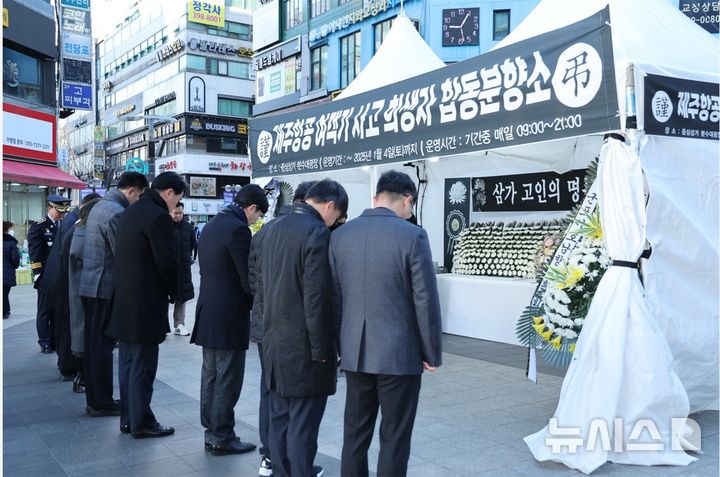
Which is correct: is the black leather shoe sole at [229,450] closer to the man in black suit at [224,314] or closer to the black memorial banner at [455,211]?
the man in black suit at [224,314]

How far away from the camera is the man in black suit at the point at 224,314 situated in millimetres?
4141

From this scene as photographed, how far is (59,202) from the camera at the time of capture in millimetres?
8883

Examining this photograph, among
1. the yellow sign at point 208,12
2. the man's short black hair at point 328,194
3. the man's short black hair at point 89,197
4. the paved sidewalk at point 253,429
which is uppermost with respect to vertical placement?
the yellow sign at point 208,12

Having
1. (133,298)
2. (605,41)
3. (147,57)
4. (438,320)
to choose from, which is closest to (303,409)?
(438,320)

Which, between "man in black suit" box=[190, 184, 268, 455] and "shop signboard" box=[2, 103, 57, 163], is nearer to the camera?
"man in black suit" box=[190, 184, 268, 455]

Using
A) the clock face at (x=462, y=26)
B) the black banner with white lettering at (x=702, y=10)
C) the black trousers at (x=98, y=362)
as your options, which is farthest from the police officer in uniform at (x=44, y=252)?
the black banner with white lettering at (x=702, y=10)

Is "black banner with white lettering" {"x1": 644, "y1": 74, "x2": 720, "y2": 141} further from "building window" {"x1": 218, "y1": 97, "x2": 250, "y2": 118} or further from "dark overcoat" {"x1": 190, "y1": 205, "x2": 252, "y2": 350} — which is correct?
"building window" {"x1": 218, "y1": 97, "x2": 250, "y2": 118}

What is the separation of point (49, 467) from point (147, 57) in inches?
2211

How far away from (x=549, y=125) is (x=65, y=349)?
5.05 meters

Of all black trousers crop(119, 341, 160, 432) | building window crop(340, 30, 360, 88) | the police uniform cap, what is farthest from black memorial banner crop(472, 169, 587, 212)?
building window crop(340, 30, 360, 88)

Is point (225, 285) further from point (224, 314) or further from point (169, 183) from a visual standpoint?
point (169, 183)

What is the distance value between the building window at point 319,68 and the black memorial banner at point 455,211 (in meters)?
19.2

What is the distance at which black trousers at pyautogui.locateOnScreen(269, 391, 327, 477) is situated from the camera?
11.2 ft

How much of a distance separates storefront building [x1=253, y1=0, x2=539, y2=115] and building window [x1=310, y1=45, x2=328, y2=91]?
1.7 inches
